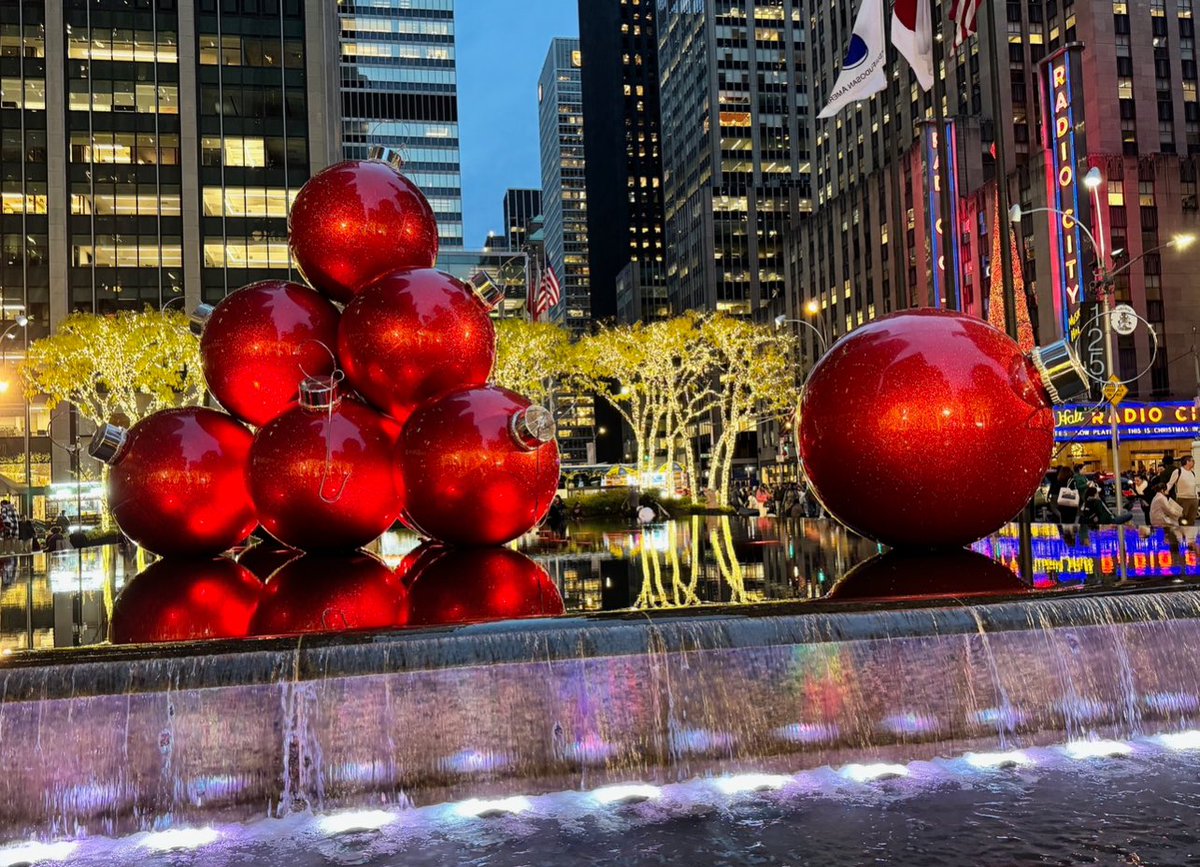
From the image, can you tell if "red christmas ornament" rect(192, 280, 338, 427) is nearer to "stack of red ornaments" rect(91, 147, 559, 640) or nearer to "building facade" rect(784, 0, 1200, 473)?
"stack of red ornaments" rect(91, 147, 559, 640)

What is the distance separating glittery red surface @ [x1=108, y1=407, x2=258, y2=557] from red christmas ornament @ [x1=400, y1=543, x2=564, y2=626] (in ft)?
5.77

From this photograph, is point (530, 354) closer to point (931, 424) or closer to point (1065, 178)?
point (1065, 178)

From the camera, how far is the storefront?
46625 mm

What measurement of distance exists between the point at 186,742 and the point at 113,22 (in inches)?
2977

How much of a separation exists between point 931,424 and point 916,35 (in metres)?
11.9

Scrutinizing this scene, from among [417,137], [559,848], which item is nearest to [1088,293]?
[559,848]

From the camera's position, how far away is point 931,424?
22.0 feet

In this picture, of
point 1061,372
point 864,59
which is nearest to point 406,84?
point 864,59

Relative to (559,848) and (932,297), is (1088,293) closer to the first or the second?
(932,297)

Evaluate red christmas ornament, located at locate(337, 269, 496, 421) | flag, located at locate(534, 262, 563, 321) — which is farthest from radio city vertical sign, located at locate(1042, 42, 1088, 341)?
red christmas ornament, located at locate(337, 269, 496, 421)

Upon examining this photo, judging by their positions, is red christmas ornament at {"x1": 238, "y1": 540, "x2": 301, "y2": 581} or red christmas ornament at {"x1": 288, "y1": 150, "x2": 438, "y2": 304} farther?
red christmas ornament at {"x1": 238, "y1": 540, "x2": 301, "y2": 581}

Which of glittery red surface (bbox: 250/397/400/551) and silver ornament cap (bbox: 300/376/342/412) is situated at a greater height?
silver ornament cap (bbox: 300/376/342/412)

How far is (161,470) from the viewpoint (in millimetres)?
8609

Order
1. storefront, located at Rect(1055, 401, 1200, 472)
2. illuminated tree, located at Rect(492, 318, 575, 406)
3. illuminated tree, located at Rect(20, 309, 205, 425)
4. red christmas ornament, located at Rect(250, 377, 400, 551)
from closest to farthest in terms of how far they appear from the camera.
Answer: red christmas ornament, located at Rect(250, 377, 400, 551), illuminated tree, located at Rect(20, 309, 205, 425), illuminated tree, located at Rect(492, 318, 575, 406), storefront, located at Rect(1055, 401, 1200, 472)
